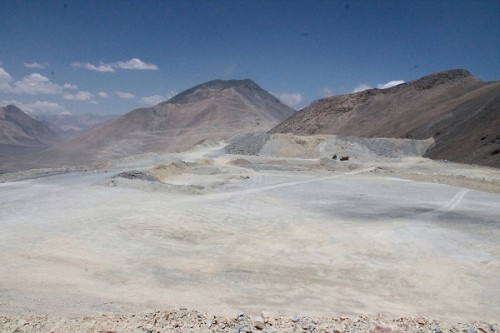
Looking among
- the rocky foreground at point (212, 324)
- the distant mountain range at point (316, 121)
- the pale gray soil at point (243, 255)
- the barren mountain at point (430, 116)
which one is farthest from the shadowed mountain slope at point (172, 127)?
the rocky foreground at point (212, 324)

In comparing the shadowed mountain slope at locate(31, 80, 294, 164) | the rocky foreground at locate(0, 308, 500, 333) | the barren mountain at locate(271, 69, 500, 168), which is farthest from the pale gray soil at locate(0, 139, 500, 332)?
the shadowed mountain slope at locate(31, 80, 294, 164)

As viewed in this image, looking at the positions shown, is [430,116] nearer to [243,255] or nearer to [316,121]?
[316,121]

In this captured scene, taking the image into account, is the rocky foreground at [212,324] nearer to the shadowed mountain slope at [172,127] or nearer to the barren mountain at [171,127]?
the barren mountain at [171,127]

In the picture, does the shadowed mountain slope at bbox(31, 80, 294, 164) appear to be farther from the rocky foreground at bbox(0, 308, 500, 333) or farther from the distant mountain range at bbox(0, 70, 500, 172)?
the rocky foreground at bbox(0, 308, 500, 333)

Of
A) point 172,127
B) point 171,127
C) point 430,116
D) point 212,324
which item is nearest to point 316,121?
point 430,116

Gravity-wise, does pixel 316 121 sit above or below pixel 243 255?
above

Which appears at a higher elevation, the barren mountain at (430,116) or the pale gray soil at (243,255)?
the barren mountain at (430,116)

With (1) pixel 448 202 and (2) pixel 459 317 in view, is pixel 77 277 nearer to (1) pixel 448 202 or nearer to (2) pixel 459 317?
(2) pixel 459 317
